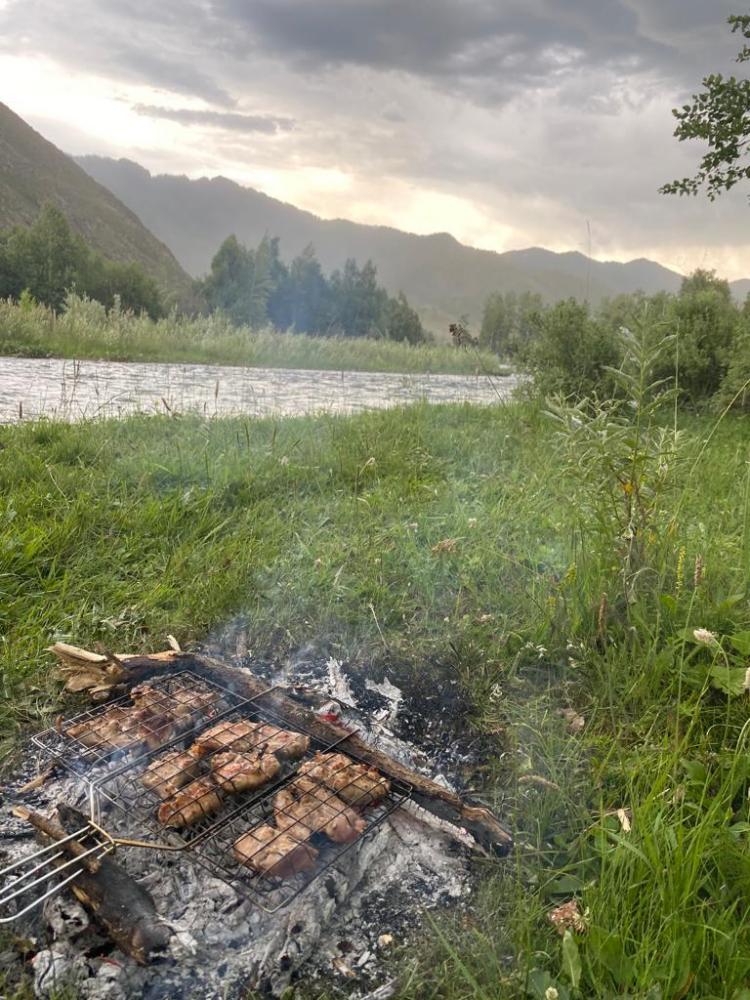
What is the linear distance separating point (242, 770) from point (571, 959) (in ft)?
3.19

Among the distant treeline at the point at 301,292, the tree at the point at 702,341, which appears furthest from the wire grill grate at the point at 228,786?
the distant treeline at the point at 301,292

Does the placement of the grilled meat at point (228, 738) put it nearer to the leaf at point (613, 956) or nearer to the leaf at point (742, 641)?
the leaf at point (613, 956)

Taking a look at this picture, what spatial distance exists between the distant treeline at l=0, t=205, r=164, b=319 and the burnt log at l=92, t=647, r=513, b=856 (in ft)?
124

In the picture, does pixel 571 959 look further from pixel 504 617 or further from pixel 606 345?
pixel 606 345

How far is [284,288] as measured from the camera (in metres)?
52.1

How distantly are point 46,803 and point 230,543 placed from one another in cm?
164

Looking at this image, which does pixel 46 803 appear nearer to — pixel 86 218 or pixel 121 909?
pixel 121 909

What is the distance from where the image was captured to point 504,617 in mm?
2750

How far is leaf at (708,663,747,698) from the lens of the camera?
2012 mm

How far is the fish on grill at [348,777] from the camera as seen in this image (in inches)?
78.3

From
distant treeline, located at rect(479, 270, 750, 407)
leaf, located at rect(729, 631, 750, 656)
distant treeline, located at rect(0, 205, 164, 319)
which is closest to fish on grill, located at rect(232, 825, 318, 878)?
leaf, located at rect(729, 631, 750, 656)

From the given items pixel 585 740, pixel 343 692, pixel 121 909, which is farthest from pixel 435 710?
pixel 121 909

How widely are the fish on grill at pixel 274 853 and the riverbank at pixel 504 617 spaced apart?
0.30m

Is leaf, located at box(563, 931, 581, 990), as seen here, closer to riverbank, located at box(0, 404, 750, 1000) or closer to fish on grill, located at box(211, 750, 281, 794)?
riverbank, located at box(0, 404, 750, 1000)
